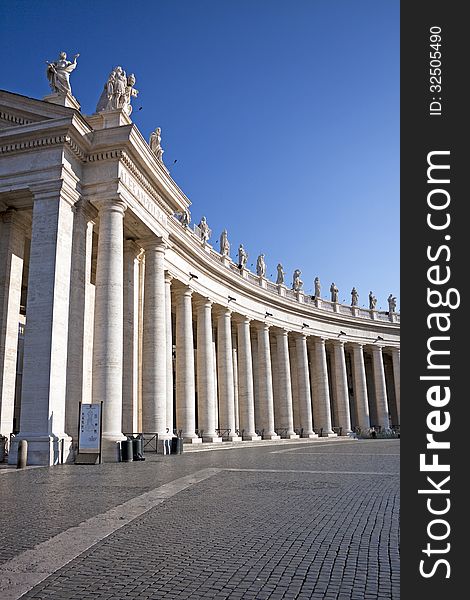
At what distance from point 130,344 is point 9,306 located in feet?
25.5

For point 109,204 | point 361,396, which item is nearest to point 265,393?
point 361,396

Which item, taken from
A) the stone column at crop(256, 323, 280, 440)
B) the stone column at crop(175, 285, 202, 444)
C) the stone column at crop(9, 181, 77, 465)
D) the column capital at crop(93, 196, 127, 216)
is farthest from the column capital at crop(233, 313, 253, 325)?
the stone column at crop(9, 181, 77, 465)

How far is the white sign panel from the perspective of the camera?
26344 millimetres

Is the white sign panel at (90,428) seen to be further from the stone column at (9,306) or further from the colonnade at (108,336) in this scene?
the stone column at (9,306)

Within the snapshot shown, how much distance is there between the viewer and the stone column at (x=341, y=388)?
74625 millimetres

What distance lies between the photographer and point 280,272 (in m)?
74.8

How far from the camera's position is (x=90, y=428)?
26.4 metres

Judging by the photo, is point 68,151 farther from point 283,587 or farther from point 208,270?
point 283,587

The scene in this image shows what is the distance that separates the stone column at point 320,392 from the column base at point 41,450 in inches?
1951

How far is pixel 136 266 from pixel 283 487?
2447 cm

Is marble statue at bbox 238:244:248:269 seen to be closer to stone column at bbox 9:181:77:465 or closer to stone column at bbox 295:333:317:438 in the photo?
stone column at bbox 295:333:317:438

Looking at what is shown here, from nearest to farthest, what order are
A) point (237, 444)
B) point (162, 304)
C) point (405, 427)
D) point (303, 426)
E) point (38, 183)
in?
point (405, 427)
point (38, 183)
point (162, 304)
point (237, 444)
point (303, 426)

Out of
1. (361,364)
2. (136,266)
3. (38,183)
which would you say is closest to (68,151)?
(38,183)

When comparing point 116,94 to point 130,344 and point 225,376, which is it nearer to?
point 130,344
